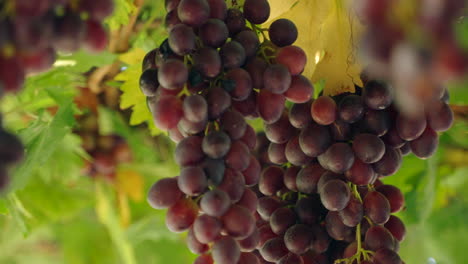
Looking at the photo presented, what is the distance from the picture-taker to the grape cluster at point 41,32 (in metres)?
0.40

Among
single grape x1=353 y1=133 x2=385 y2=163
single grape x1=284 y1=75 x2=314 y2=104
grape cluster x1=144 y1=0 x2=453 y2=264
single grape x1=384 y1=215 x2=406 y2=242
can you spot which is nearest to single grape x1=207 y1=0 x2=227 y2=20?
grape cluster x1=144 y1=0 x2=453 y2=264

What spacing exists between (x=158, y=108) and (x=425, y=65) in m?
0.36

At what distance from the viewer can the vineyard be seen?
0.37 m

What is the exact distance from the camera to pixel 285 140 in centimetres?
77

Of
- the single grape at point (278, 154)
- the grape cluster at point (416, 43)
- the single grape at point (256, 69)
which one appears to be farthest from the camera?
the single grape at point (278, 154)

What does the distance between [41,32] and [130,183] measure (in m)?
1.15

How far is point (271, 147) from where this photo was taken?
805mm

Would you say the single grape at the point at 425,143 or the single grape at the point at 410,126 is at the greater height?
the single grape at the point at 410,126

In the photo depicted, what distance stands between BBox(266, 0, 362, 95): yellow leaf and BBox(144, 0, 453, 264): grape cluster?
0.15 ft

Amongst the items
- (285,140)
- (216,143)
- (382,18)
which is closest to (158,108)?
(216,143)

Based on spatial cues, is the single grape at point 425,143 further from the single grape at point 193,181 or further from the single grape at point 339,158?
the single grape at point 193,181

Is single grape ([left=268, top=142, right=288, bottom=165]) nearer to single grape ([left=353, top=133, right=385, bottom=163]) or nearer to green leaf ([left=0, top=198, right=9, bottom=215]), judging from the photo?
single grape ([left=353, top=133, right=385, bottom=163])

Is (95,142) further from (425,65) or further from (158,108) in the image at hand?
(425,65)

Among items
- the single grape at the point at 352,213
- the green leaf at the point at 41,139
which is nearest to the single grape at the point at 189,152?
the single grape at the point at 352,213
